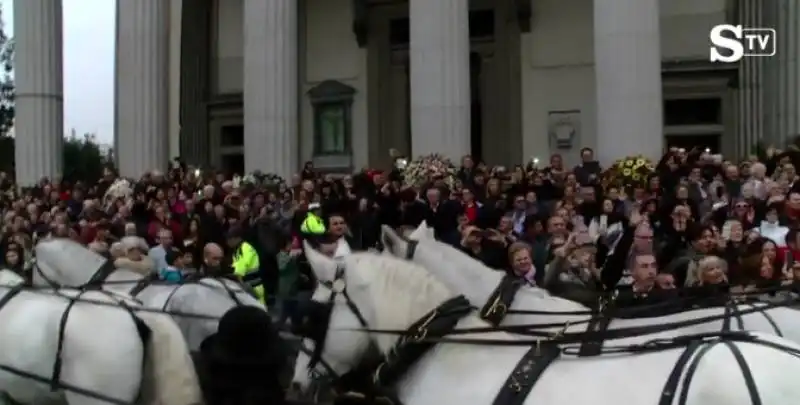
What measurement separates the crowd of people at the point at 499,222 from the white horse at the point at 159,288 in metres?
0.40

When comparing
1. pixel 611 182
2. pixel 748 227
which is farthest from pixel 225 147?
pixel 748 227

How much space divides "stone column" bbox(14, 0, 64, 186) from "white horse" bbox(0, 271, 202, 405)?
Result: 1946cm

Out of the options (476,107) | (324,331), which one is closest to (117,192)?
(476,107)

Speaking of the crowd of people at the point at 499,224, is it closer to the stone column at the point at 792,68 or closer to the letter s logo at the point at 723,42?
the stone column at the point at 792,68

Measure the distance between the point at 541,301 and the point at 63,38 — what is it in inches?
889

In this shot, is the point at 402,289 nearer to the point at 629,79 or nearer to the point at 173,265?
the point at 173,265

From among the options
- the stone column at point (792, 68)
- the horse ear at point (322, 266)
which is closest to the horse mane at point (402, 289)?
the horse ear at point (322, 266)

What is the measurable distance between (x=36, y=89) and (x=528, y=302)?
21.7m

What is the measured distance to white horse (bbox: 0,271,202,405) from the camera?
233 inches

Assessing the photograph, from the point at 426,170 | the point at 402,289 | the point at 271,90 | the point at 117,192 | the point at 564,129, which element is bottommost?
the point at 402,289

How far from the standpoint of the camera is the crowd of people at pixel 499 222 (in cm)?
832

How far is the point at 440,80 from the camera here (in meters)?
21.2

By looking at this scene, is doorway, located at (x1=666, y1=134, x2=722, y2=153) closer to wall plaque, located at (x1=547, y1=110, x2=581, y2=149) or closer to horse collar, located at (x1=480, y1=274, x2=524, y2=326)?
wall plaque, located at (x1=547, y1=110, x2=581, y2=149)

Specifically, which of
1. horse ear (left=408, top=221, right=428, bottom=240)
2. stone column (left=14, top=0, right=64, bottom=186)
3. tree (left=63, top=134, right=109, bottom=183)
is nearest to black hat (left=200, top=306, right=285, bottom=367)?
horse ear (left=408, top=221, right=428, bottom=240)
